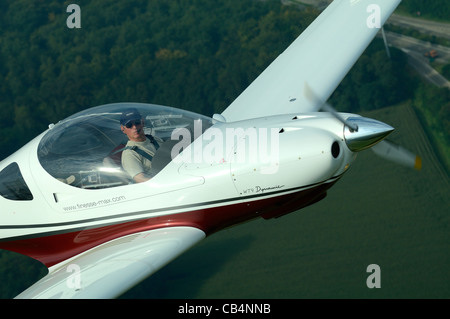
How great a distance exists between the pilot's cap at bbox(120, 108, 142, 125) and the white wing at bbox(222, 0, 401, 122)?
3.62m

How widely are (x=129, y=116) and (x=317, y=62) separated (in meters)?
6.06

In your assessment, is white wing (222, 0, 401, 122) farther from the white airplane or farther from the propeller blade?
the propeller blade

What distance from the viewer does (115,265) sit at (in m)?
10.3

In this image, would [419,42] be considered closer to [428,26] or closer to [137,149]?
[428,26]

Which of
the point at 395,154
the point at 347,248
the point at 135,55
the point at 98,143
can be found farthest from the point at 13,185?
the point at 135,55

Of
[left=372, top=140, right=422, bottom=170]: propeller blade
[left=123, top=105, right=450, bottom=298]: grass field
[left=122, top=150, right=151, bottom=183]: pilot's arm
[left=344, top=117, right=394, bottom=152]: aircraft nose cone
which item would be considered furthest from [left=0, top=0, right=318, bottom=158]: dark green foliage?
[left=344, top=117, right=394, bottom=152]: aircraft nose cone

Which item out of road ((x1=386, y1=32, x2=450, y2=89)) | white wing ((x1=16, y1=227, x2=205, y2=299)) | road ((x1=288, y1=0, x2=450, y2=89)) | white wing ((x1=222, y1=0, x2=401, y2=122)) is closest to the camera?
white wing ((x1=16, y1=227, x2=205, y2=299))

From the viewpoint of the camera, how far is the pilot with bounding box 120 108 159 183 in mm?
10984

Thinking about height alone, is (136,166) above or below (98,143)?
below

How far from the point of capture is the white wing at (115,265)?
9.73 meters

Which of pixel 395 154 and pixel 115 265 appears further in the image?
pixel 395 154

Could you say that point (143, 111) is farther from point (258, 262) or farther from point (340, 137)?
point (258, 262)

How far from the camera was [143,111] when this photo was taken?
11758 mm

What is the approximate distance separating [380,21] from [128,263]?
9.69 metres
